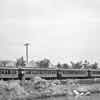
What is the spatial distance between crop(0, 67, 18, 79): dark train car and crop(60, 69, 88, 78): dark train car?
5933 millimetres

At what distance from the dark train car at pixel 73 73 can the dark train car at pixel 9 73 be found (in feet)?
19.5

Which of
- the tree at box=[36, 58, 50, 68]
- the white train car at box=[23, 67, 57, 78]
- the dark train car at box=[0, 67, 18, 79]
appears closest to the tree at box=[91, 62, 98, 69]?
the tree at box=[36, 58, 50, 68]

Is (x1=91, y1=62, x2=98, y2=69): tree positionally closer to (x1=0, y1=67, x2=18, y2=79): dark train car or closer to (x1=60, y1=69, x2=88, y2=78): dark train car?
(x1=60, y1=69, x2=88, y2=78): dark train car

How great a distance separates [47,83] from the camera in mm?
22469

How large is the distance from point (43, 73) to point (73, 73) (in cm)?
455

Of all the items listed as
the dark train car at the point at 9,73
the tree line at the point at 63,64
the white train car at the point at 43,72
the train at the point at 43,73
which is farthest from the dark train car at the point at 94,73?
the tree line at the point at 63,64

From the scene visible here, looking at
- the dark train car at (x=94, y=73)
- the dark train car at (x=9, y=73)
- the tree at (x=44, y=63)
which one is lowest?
the dark train car at (x=94, y=73)

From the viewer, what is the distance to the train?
22.2 meters

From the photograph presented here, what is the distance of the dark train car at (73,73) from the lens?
26.5m

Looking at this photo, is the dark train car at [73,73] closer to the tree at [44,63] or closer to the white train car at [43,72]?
the white train car at [43,72]

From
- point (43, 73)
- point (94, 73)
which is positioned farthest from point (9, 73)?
point (94, 73)

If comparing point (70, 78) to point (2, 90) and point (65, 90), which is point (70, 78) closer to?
point (65, 90)

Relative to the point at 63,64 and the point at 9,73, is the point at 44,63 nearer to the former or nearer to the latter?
the point at 63,64

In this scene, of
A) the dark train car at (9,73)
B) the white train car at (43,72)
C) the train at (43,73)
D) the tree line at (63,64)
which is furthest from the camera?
the tree line at (63,64)
